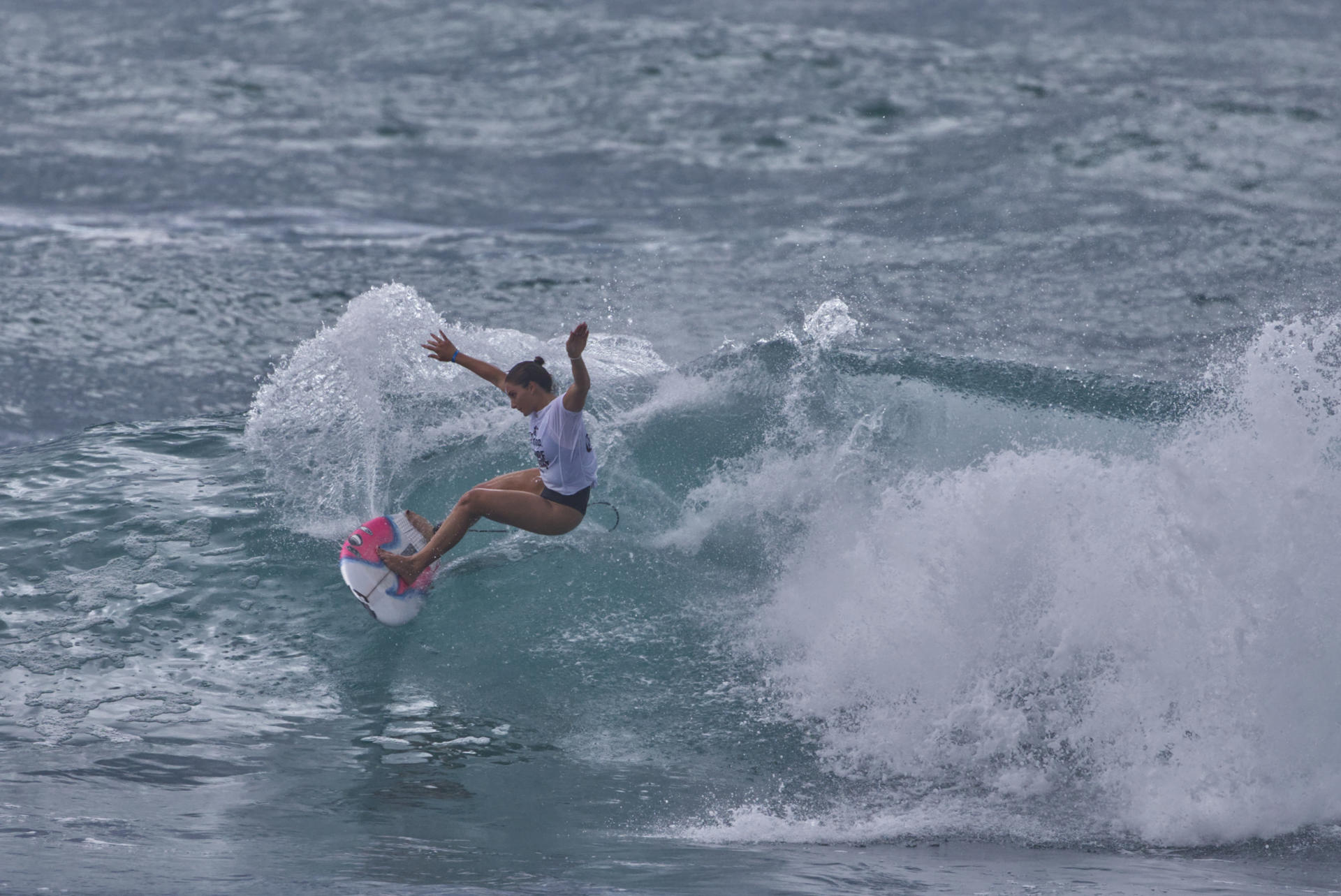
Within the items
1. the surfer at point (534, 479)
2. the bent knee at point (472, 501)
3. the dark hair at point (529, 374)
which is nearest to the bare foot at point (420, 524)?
the surfer at point (534, 479)

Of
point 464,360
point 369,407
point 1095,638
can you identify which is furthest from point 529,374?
point 1095,638

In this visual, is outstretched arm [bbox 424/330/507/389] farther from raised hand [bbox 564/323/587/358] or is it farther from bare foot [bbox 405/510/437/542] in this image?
raised hand [bbox 564/323/587/358]

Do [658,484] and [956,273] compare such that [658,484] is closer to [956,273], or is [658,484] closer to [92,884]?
[92,884]

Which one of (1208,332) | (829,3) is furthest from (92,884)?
(829,3)

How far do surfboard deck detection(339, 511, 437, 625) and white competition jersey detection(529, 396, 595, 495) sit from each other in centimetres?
117

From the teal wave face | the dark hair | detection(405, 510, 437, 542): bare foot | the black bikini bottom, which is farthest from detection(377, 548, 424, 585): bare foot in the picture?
the dark hair

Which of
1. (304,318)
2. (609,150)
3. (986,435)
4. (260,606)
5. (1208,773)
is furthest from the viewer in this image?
(609,150)

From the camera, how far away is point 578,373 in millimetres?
7855

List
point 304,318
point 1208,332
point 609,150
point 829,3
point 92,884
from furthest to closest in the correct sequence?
point 829,3 < point 609,150 < point 304,318 < point 1208,332 < point 92,884

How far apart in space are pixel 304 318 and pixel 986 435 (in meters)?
10.1

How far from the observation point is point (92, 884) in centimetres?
616

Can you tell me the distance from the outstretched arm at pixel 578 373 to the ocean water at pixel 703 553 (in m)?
2.00

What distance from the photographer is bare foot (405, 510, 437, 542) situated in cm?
940

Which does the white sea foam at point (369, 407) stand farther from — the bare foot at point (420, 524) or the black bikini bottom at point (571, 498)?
the black bikini bottom at point (571, 498)
